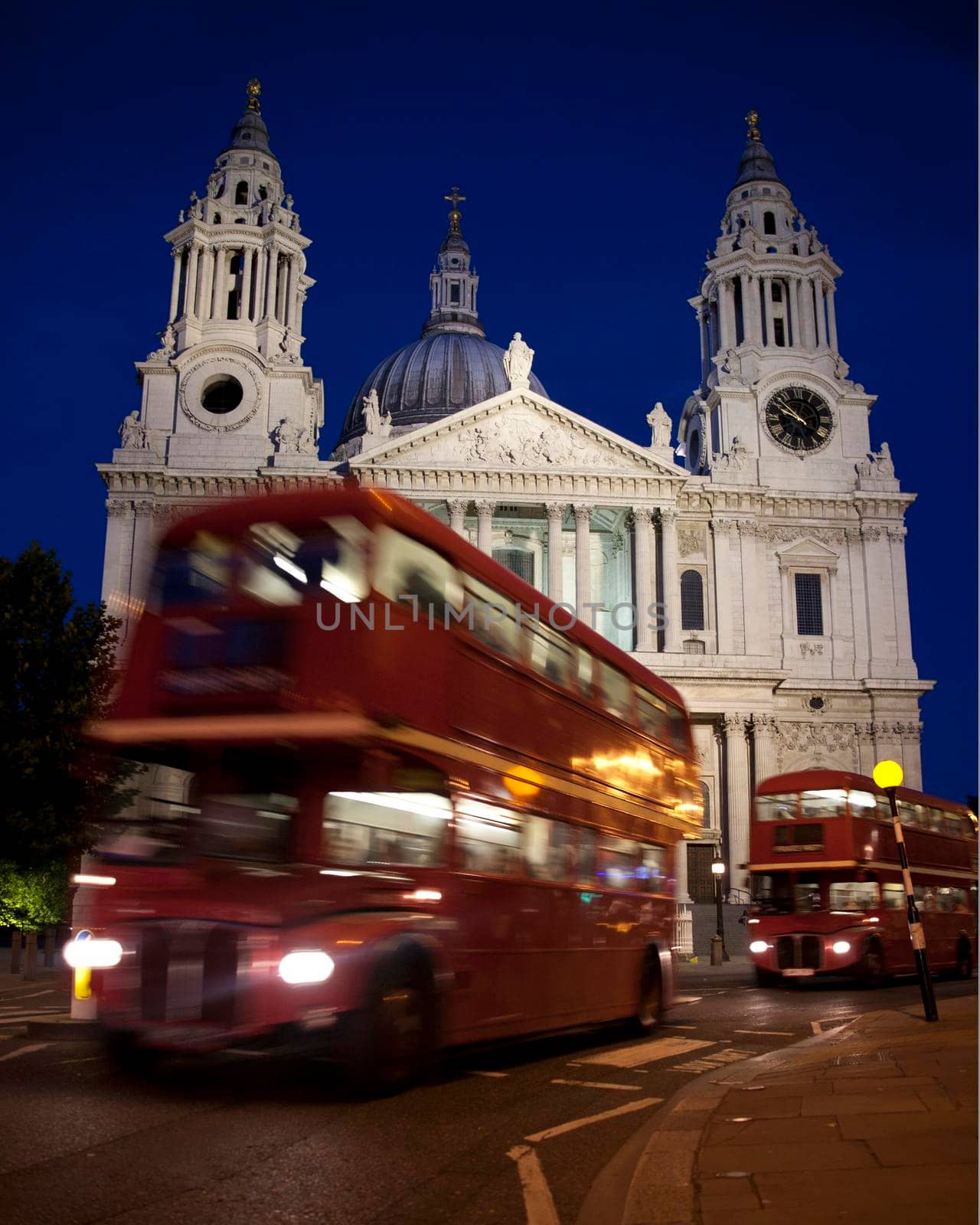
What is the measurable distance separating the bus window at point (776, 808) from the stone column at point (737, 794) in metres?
19.9

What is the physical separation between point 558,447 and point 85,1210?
42.1 meters

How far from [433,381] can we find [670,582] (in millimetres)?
27091

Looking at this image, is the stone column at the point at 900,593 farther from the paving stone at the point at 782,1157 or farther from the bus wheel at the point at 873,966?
the paving stone at the point at 782,1157

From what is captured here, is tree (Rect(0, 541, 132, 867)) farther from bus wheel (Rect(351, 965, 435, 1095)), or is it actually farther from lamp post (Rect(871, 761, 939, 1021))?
bus wheel (Rect(351, 965, 435, 1095))

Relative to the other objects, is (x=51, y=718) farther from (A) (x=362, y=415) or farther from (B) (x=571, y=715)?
(A) (x=362, y=415)

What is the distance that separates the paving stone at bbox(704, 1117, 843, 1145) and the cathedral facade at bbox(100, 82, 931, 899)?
3521cm

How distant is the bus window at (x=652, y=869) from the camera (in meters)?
14.5

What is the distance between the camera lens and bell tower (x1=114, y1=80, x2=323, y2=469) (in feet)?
159

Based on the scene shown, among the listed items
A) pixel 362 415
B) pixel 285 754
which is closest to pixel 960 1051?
pixel 285 754

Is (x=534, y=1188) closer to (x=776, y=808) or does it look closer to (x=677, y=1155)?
(x=677, y=1155)

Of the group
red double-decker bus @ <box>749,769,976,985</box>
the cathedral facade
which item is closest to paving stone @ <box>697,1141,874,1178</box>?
red double-decker bus @ <box>749,769,976,985</box>

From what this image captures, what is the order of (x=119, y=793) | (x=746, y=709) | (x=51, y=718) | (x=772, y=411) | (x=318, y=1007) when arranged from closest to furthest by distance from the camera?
(x=318, y=1007), (x=119, y=793), (x=51, y=718), (x=746, y=709), (x=772, y=411)

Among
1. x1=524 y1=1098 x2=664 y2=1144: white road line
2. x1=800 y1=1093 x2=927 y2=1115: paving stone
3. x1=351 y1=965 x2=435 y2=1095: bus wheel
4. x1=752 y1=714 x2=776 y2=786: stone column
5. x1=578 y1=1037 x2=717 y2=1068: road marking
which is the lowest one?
x1=578 y1=1037 x2=717 y2=1068: road marking

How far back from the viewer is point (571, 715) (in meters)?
12.3
